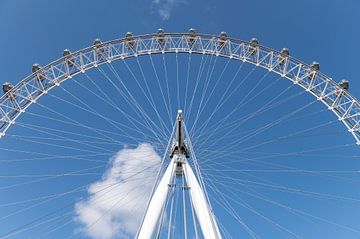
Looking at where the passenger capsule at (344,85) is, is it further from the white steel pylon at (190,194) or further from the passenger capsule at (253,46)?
the white steel pylon at (190,194)

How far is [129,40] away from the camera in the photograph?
2350 centimetres

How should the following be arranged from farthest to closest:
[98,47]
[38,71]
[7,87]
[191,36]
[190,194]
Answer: [191,36], [98,47], [38,71], [7,87], [190,194]

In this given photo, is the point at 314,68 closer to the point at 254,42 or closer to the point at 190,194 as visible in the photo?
the point at 254,42

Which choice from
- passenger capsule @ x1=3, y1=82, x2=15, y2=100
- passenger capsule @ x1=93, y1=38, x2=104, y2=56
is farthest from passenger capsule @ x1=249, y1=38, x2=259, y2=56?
passenger capsule @ x1=3, y1=82, x2=15, y2=100

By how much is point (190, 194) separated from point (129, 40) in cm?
1171

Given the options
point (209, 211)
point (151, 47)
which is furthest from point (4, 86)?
point (209, 211)

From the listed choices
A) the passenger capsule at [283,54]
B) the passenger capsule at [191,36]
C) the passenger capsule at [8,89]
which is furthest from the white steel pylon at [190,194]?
the passenger capsule at [8,89]

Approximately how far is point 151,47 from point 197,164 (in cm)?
1050

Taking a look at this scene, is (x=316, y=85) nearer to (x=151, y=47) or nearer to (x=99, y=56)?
(x=151, y=47)

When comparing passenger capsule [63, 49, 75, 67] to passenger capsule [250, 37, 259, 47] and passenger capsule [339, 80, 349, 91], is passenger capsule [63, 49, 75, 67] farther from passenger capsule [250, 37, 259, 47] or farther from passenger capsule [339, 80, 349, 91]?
passenger capsule [339, 80, 349, 91]

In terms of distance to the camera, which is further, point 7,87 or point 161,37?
point 161,37

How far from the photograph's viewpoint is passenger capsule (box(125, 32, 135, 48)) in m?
23.5

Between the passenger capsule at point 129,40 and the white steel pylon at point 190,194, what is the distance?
7.33m

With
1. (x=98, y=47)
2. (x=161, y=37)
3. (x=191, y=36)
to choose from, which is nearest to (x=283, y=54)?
(x=191, y=36)
